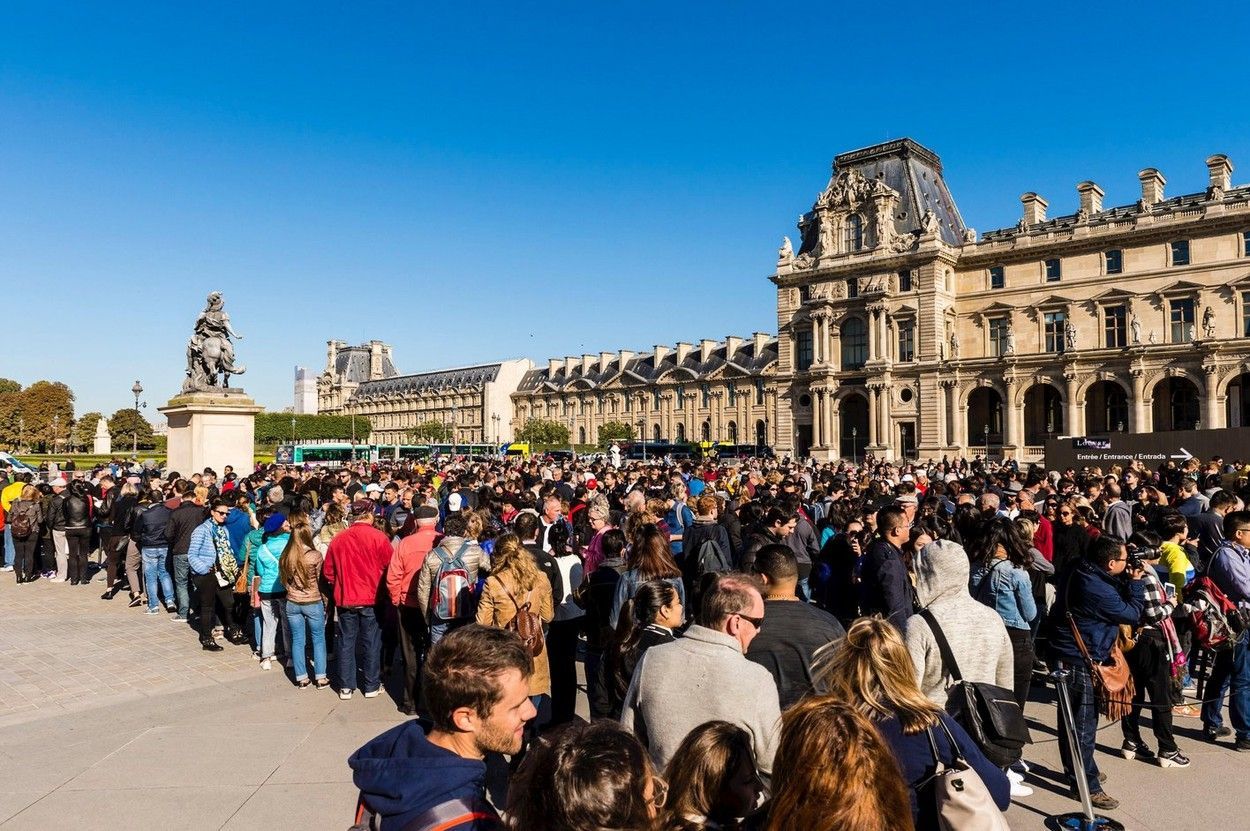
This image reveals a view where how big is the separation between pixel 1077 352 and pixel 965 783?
5346 cm

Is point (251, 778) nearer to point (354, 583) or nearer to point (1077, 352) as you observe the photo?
point (354, 583)

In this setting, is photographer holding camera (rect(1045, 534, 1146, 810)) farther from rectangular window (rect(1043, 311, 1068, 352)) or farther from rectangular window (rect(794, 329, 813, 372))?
rectangular window (rect(794, 329, 813, 372))

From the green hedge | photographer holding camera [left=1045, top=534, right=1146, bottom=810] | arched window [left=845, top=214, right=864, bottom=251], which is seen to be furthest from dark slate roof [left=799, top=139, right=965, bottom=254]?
the green hedge

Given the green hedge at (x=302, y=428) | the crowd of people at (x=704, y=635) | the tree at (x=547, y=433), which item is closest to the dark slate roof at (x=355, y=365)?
the green hedge at (x=302, y=428)

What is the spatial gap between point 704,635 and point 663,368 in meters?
90.0

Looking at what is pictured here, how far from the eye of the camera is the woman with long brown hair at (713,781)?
254 centimetres

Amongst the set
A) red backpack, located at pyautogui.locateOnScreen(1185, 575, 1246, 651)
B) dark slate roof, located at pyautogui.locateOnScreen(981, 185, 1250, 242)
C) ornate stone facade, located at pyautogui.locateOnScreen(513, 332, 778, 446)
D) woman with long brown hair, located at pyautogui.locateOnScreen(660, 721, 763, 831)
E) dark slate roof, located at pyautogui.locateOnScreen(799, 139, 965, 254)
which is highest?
dark slate roof, located at pyautogui.locateOnScreen(799, 139, 965, 254)

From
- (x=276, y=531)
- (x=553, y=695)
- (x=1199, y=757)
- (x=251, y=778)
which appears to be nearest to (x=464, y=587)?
(x=553, y=695)

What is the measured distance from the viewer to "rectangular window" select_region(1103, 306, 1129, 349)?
4894cm

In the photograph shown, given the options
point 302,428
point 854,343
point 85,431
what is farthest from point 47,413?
point 854,343

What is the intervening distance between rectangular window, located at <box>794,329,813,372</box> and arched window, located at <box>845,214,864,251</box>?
6675 mm

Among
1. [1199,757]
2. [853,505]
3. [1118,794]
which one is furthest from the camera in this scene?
[853,505]

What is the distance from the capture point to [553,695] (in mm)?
7336

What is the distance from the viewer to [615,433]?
299 feet
